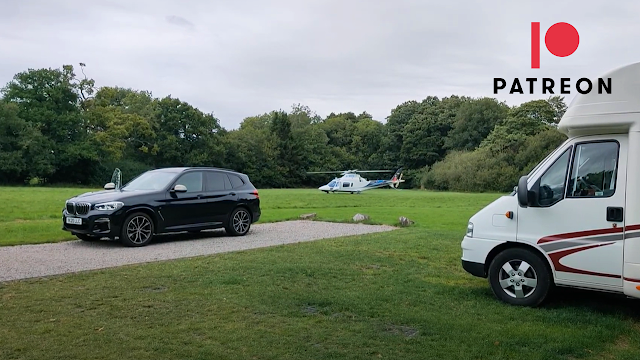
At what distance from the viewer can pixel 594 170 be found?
6.24 m

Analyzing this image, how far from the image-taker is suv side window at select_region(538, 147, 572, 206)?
6.42m

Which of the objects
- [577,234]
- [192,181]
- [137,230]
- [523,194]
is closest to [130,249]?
[137,230]

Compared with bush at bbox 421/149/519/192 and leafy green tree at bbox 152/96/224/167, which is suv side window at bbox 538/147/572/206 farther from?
leafy green tree at bbox 152/96/224/167

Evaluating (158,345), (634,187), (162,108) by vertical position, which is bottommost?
(158,345)

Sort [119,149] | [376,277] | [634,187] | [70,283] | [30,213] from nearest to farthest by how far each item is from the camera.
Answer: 1. [634,187]
2. [70,283]
3. [376,277]
4. [30,213]
5. [119,149]

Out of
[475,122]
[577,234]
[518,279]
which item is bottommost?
[518,279]

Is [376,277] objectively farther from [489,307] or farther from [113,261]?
[113,261]

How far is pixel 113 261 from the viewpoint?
9.82 m

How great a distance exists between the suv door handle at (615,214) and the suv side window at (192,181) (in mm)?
9404

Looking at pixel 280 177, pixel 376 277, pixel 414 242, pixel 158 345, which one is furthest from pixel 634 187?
pixel 280 177

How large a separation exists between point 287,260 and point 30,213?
14263 millimetres

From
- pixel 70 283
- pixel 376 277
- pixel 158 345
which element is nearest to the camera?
pixel 158 345

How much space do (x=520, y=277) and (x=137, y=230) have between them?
325 inches

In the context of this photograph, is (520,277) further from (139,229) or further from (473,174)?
(473,174)
